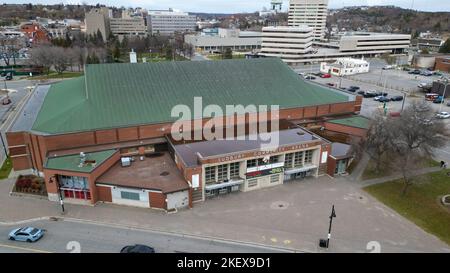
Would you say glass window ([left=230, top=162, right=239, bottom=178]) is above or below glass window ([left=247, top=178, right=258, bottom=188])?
above

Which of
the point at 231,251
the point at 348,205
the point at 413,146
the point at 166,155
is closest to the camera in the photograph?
the point at 231,251

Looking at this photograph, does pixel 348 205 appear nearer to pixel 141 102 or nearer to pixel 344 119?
pixel 344 119

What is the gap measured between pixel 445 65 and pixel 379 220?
99.6 metres

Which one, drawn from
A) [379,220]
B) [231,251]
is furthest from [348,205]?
[231,251]

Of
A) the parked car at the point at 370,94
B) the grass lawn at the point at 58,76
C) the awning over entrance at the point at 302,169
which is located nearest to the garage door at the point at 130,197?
the awning over entrance at the point at 302,169

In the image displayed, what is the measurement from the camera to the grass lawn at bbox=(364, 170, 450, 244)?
28805 millimetres

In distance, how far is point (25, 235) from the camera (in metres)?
25.6

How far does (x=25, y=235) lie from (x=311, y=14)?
17259 centimetres

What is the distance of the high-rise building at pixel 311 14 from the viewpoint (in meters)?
167

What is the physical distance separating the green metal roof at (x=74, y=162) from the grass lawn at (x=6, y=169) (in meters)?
8.22

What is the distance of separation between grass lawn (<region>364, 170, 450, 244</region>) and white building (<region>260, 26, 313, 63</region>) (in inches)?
3420

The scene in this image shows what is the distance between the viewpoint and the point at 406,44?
139250 millimetres

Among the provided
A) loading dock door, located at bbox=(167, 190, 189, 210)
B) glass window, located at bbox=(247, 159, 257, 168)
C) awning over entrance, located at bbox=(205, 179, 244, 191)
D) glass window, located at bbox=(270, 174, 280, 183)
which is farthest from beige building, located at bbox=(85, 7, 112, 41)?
loading dock door, located at bbox=(167, 190, 189, 210)

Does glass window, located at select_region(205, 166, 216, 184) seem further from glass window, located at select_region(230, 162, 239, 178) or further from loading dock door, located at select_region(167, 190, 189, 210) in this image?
loading dock door, located at select_region(167, 190, 189, 210)
